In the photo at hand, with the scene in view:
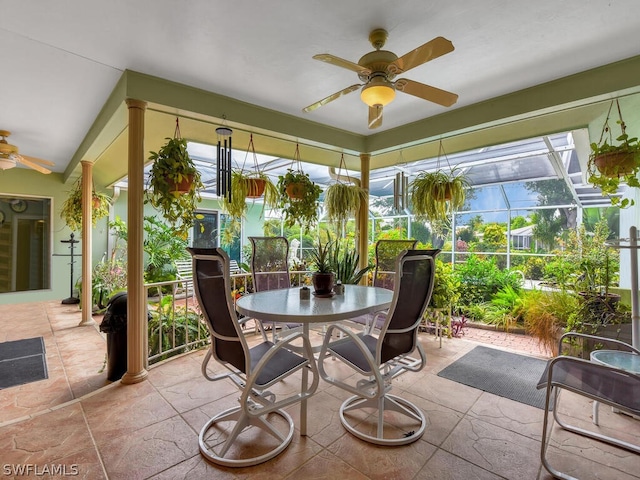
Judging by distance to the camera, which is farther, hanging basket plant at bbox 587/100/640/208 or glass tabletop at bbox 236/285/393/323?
hanging basket plant at bbox 587/100/640/208

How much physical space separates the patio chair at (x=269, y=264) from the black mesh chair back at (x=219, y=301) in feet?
4.25

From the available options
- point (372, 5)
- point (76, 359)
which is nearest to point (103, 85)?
point (372, 5)

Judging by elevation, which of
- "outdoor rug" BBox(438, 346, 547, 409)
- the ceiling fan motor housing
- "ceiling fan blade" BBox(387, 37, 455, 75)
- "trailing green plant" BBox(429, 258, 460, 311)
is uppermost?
the ceiling fan motor housing

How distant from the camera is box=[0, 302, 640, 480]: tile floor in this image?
158 cm

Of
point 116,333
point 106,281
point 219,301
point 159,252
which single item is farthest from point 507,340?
point 106,281

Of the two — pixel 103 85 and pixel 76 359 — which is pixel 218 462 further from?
pixel 103 85

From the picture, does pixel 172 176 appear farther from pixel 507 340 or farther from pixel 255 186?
pixel 507 340

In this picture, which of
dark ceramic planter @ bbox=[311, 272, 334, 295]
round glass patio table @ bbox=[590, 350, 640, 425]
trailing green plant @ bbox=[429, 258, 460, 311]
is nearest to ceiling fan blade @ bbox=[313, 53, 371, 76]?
dark ceramic planter @ bbox=[311, 272, 334, 295]

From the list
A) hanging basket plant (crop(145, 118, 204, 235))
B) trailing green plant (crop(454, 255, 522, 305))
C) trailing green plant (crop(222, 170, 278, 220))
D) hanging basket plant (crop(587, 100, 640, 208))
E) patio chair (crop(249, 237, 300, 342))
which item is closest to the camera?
hanging basket plant (crop(587, 100, 640, 208))

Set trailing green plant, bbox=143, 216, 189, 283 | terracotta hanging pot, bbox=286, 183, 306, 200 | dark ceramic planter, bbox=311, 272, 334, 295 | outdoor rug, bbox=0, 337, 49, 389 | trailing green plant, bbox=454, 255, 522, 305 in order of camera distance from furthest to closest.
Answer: trailing green plant, bbox=143, 216, 189, 283, trailing green plant, bbox=454, 255, 522, 305, terracotta hanging pot, bbox=286, 183, 306, 200, outdoor rug, bbox=0, 337, 49, 389, dark ceramic planter, bbox=311, 272, 334, 295

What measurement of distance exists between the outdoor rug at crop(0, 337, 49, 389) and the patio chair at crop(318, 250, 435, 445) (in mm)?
2919

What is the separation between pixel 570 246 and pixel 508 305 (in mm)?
1146

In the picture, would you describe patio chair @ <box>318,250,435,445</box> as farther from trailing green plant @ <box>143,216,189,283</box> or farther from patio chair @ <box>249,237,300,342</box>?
trailing green plant @ <box>143,216,189,283</box>

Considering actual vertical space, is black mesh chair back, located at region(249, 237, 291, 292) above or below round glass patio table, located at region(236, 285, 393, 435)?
above
